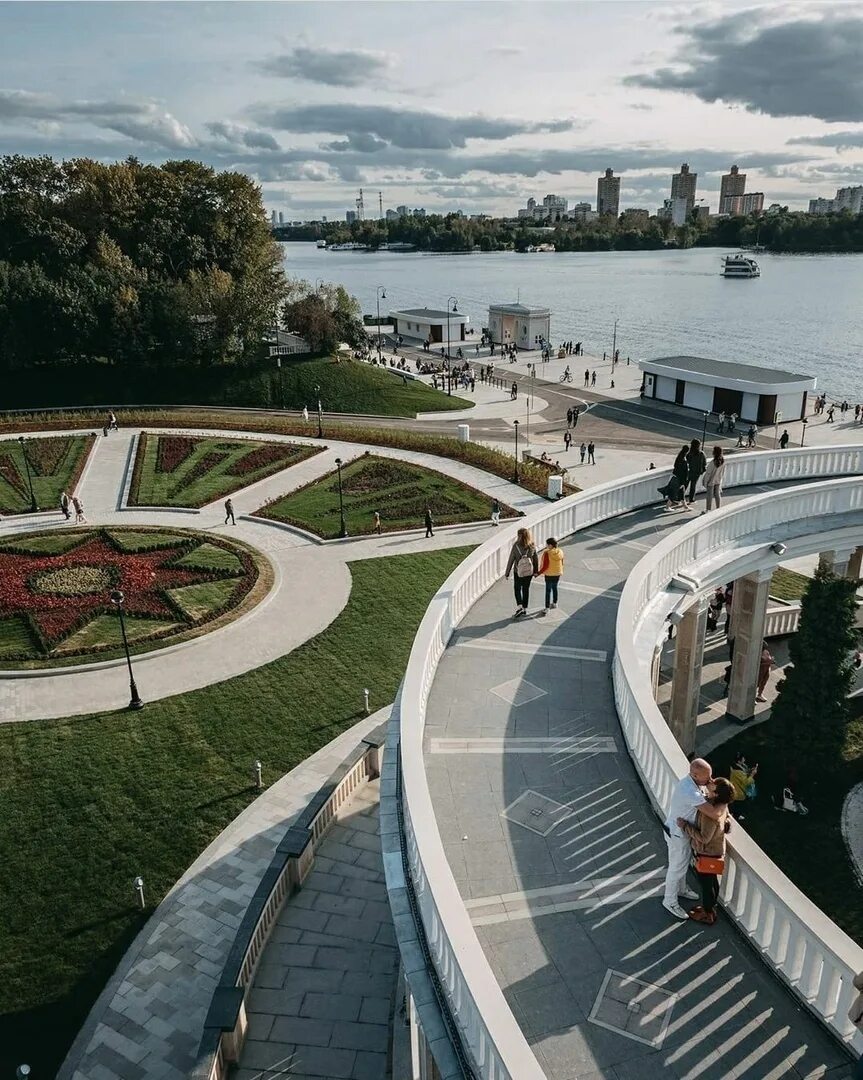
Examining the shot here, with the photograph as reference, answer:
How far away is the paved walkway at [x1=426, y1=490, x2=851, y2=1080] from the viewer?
6.67m

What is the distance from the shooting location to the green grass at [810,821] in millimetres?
16859

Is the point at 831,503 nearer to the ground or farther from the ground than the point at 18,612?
farther from the ground

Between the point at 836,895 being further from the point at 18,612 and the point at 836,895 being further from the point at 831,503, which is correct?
the point at 18,612

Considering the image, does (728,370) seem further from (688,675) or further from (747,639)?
(688,675)

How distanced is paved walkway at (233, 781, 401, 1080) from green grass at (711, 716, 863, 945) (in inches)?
349

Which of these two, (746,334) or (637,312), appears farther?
(637,312)

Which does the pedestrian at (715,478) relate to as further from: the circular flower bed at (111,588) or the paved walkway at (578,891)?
the circular flower bed at (111,588)

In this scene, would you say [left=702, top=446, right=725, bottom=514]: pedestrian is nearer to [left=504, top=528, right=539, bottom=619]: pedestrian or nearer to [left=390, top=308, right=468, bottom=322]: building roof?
[left=504, top=528, right=539, bottom=619]: pedestrian

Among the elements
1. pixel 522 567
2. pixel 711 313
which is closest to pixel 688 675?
pixel 522 567

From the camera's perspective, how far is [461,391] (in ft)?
218

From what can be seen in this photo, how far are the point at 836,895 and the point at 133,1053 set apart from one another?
13.6 m

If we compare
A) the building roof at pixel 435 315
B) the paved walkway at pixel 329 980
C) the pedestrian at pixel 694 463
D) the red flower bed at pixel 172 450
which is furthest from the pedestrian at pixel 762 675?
the building roof at pixel 435 315

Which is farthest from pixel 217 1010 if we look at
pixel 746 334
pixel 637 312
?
pixel 637 312

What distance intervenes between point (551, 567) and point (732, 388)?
46474 millimetres
